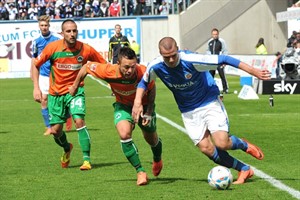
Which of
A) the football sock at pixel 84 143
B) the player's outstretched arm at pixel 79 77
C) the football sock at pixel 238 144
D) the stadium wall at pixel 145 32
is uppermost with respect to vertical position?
the player's outstretched arm at pixel 79 77

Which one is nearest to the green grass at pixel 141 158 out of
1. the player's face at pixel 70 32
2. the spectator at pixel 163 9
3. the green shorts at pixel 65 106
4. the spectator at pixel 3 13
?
the green shorts at pixel 65 106

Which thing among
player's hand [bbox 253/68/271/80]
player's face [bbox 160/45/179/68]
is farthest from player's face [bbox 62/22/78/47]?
player's hand [bbox 253/68/271/80]

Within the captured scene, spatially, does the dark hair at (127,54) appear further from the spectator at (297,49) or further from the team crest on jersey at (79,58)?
the spectator at (297,49)

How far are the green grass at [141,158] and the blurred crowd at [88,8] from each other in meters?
26.5

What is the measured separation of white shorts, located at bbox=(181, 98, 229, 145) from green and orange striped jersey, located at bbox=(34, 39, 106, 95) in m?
2.67

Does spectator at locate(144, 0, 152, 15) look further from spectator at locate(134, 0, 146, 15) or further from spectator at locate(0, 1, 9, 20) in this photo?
spectator at locate(0, 1, 9, 20)

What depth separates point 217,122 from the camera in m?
10.2

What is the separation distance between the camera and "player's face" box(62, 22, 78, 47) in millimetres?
12102

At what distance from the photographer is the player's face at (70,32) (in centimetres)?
1210

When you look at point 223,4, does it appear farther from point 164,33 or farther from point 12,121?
point 12,121

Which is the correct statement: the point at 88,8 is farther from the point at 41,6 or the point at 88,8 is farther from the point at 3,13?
the point at 3,13

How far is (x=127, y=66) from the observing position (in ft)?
34.1

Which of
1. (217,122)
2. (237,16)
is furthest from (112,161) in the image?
(237,16)

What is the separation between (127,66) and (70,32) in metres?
2.12
